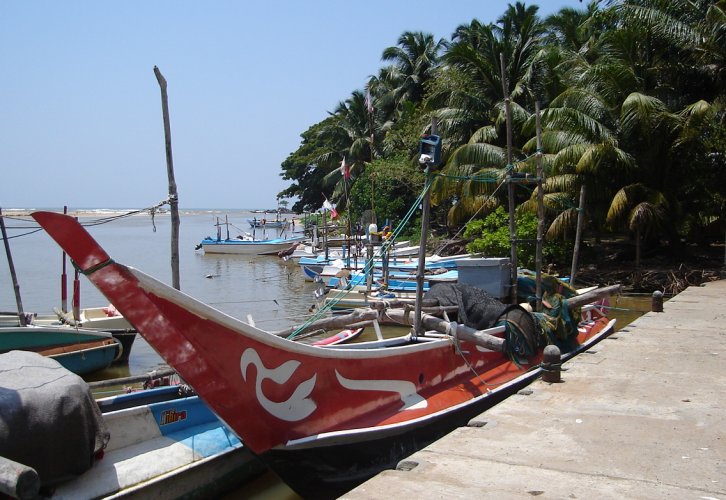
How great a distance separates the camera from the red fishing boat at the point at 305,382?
5.57m

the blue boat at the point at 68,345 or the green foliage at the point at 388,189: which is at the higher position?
the green foliage at the point at 388,189

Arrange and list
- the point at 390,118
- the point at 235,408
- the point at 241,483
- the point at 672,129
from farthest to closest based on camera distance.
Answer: the point at 390,118 → the point at 672,129 → the point at 241,483 → the point at 235,408

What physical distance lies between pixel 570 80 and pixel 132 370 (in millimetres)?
19020

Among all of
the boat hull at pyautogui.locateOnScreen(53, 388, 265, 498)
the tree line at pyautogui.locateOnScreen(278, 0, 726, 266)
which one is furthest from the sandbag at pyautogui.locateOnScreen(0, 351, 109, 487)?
the tree line at pyautogui.locateOnScreen(278, 0, 726, 266)

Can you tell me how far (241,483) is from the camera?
748cm

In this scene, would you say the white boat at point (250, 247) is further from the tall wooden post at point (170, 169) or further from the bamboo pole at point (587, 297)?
the tall wooden post at point (170, 169)

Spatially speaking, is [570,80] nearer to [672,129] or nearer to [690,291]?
[672,129]

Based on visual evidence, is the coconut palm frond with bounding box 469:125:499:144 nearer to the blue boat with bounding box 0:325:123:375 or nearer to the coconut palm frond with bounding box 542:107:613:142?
the coconut palm frond with bounding box 542:107:613:142

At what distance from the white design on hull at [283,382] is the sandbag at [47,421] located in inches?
55.0

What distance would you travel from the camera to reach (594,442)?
6180mm

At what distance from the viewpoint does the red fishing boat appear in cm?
557

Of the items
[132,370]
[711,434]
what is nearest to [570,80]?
[132,370]

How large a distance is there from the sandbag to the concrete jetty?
2.43 metres

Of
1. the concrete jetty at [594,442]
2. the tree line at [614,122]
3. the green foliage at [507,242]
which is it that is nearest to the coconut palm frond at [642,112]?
the tree line at [614,122]
